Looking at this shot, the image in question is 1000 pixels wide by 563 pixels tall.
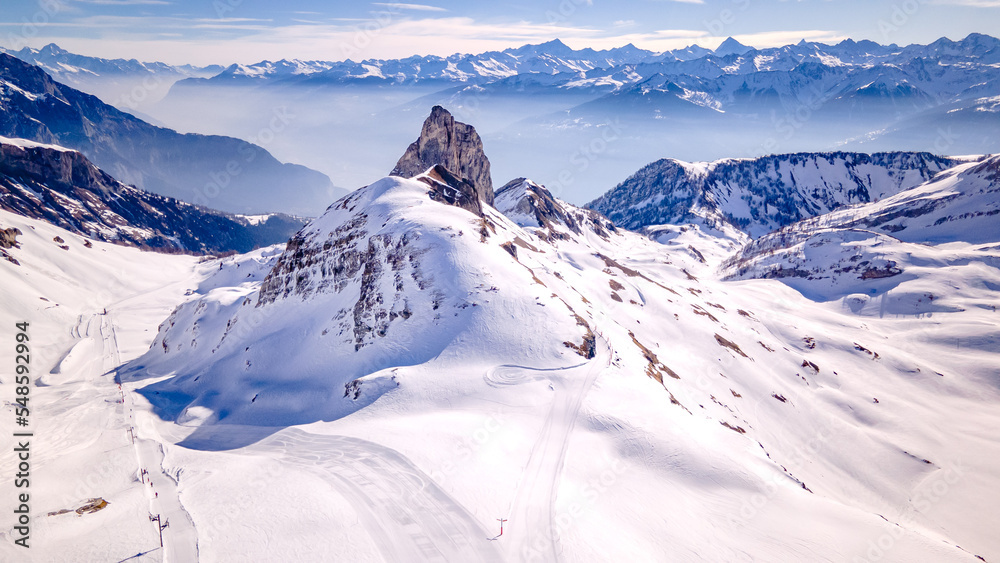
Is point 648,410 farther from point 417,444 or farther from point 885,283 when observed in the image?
point 885,283

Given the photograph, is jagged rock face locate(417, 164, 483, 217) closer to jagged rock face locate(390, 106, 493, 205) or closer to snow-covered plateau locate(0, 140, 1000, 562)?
snow-covered plateau locate(0, 140, 1000, 562)

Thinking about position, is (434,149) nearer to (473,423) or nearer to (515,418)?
(515,418)

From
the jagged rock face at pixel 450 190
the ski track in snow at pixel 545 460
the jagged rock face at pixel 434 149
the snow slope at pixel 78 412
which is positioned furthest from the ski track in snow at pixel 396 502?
the jagged rock face at pixel 434 149

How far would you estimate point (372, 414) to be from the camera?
133ft

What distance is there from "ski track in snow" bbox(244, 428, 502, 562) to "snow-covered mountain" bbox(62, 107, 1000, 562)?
5.5 inches

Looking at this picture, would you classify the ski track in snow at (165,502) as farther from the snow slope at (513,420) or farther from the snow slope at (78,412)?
the snow slope at (513,420)

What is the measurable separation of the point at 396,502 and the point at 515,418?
1342 cm

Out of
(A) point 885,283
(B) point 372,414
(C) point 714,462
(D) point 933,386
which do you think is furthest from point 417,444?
(A) point 885,283

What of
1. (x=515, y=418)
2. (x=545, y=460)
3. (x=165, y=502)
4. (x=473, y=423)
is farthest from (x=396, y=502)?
(x=165, y=502)

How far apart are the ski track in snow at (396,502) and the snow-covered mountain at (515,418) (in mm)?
140

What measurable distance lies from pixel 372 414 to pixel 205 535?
16080 millimetres

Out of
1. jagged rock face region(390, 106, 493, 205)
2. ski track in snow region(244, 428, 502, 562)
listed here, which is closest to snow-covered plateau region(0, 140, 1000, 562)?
ski track in snow region(244, 428, 502, 562)

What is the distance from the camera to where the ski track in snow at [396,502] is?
25.8m

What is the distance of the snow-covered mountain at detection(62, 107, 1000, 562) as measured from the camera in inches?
1128
